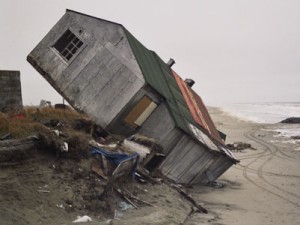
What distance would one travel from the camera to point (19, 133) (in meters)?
10.2

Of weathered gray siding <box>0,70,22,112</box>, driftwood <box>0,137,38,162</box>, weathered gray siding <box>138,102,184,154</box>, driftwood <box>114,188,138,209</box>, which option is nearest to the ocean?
weathered gray siding <box>138,102,184,154</box>

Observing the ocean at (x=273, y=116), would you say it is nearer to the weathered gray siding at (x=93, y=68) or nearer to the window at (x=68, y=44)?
the weathered gray siding at (x=93, y=68)

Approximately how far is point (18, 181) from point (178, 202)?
16.7ft

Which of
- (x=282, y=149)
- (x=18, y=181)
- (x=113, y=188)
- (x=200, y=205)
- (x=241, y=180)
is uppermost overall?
(x=282, y=149)

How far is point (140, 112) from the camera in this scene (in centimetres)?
1449

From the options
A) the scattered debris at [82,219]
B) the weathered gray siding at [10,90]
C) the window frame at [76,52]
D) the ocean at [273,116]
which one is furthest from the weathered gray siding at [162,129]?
the ocean at [273,116]

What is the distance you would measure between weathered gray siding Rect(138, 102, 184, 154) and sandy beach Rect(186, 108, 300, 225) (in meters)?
2.25

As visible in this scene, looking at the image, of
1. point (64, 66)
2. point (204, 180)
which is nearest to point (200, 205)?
point (204, 180)

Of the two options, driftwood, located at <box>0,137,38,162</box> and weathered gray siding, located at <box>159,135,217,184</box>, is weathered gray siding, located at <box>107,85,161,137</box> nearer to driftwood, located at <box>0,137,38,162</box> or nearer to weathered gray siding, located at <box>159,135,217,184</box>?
weathered gray siding, located at <box>159,135,217,184</box>

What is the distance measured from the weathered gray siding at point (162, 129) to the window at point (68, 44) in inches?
163

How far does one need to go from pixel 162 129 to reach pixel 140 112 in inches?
43.0

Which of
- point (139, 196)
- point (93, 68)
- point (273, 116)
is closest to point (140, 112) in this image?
point (93, 68)

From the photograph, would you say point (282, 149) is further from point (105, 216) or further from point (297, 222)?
point (105, 216)

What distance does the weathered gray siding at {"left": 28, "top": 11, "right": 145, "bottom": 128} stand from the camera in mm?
14336
